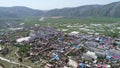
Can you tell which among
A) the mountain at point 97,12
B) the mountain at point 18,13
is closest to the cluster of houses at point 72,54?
the mountain at point 97,12

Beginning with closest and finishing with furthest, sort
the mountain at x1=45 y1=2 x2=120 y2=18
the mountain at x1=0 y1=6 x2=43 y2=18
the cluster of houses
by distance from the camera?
the cluster of houses < the mountain at x1=45 y1=2 x2=120 y2=18 < the mountain at x1=0 y1=6 x2=43 y2=18

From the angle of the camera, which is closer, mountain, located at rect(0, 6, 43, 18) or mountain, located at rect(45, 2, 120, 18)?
mountain, located at rect(45, 2, 120, 18)

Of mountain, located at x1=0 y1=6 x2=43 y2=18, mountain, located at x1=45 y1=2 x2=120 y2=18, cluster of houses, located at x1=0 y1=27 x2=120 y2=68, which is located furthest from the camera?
mountain, located at x1=0 y1=6 x2=43 y2=18

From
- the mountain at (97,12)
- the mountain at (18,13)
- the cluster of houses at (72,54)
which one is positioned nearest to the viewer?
the cluster of houses at (72,54)

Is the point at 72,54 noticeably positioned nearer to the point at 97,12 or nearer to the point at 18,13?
the point at 97,12

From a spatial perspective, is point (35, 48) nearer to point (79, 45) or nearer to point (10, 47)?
point (10, 47)

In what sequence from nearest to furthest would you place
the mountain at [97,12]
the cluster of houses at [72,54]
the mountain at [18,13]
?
the cluster of houses at [72,54] → the mountain at [97,12] → the mountain at [18,13]

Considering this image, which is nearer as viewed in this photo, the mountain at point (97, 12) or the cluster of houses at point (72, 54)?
the cluster of houses at point (72, 54)

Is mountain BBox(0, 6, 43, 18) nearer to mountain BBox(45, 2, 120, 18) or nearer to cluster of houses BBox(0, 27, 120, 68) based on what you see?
mountain BBox(45, 2, 120, 18)

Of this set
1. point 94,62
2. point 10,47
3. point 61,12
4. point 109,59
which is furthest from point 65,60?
point 61,12

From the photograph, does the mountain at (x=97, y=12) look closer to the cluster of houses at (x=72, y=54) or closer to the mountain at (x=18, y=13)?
the mountain at (x=18, y=13)

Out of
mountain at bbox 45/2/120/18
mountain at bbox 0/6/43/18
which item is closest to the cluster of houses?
mountain at bbox 45/2/120/18
